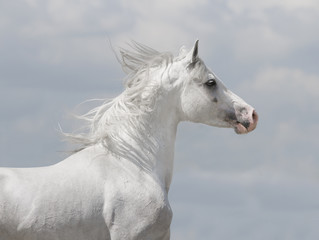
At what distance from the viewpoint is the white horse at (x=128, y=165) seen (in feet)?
29.5

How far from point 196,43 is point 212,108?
2.92 ft

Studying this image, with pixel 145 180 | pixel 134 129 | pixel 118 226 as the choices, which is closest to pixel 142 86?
pixel 134 129

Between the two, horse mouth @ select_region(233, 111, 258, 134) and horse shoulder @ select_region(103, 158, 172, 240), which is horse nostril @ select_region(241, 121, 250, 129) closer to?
horse mouth @ select_region(233, 111, 258, 134)

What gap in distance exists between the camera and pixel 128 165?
31.6 feet

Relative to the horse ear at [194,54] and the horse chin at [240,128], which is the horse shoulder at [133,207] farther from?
the horse ear at [194,54]

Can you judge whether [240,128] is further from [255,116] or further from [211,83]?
[211,83]

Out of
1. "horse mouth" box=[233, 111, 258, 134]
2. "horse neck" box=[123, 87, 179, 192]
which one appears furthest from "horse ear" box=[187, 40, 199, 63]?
"horse mouth" box=[233, 111, 258, 134]

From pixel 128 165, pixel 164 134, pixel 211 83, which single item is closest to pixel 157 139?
pixel 164 134

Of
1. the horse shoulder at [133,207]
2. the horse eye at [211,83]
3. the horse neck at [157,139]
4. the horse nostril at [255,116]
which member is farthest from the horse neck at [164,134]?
the horse nostril at [255,116]

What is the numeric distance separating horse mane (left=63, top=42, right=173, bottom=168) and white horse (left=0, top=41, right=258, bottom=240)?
13 millimetres

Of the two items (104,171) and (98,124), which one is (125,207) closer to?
(104,171)

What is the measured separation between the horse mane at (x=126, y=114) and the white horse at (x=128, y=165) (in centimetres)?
1

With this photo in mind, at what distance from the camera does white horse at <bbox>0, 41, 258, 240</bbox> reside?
9.00 meters

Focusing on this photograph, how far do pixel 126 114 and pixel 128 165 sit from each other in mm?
694
